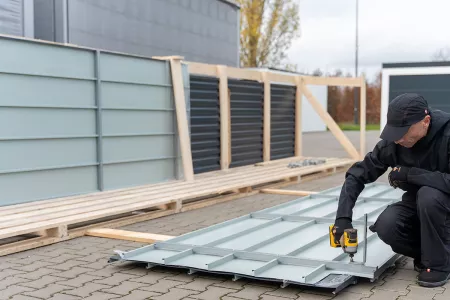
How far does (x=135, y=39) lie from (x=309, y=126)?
73.6 feet

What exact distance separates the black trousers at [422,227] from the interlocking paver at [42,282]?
2.48 m

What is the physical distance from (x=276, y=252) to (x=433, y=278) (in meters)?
1.28

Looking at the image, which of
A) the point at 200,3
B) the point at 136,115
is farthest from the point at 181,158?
the point at 200,3

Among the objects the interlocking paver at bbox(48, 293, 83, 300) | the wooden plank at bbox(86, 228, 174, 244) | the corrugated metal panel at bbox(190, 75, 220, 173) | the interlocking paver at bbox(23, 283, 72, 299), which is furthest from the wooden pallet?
the interlocking paver at bbox(48, 293, 83, 300)

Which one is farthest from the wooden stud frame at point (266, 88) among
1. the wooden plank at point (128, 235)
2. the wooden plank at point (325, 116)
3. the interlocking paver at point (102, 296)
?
the interlocking paver at point (102, 296)

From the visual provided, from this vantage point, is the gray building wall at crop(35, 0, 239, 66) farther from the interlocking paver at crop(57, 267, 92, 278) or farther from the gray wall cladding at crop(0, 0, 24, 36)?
the interlocking paver at crop(57, 267, 92, 278)

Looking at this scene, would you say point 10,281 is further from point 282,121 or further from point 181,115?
point 282,121

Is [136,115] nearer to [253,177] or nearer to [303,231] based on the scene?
[253,177]

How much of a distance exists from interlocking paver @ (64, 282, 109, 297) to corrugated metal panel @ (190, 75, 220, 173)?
206 inches

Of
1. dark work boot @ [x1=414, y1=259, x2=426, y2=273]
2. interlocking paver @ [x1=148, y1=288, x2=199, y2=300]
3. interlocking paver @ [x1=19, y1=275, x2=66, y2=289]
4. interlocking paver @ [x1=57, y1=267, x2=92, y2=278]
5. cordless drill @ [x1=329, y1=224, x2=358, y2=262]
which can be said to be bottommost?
interlocking paver @ [x1=19, y1=275, x2=66, y2=289]

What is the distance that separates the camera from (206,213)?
24.1ft

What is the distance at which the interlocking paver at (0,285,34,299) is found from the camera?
4005 mm

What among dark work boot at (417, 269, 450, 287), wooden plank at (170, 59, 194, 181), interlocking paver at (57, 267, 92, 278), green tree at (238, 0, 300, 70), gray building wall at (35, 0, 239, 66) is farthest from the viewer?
green tree at (238, 0, 300, 70)

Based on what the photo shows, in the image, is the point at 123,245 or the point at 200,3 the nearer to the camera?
the point at 123,245
